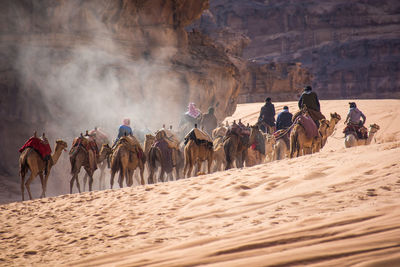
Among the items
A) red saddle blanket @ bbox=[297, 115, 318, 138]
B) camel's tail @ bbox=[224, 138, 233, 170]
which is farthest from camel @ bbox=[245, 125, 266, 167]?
red saddle blanket @ bbox=[297, 115, 318, 138]

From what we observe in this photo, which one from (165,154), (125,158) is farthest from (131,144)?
(165,154)

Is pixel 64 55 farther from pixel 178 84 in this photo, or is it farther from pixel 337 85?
pixel 337 85

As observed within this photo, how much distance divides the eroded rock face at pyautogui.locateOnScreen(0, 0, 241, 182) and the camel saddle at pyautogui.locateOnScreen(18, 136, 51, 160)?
635cm

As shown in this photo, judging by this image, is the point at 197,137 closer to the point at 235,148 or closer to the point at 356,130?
the point at 235,148

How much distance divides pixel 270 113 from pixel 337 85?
4791cm

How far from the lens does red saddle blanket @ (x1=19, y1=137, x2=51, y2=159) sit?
10.7 metres

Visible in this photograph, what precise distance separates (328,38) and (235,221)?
68.2 metres

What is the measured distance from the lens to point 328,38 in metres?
68.1

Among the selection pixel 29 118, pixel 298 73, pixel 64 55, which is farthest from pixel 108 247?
pixel 298 73

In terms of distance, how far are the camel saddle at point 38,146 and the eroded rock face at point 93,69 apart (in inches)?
250

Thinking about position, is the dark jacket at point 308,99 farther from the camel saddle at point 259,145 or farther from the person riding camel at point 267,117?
the person riding camel at point 267,117

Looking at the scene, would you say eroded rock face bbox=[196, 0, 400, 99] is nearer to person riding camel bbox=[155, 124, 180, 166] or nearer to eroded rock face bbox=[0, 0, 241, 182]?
eroded rock face bbox=[0, 0, 241, 182]

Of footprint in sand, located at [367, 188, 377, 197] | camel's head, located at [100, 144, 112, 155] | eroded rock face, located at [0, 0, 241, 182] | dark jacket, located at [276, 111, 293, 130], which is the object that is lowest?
footprint in sand, located at [367, 188, 377, 197]

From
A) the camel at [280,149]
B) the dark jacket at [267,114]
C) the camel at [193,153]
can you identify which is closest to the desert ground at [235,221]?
the camel at [193,153]
